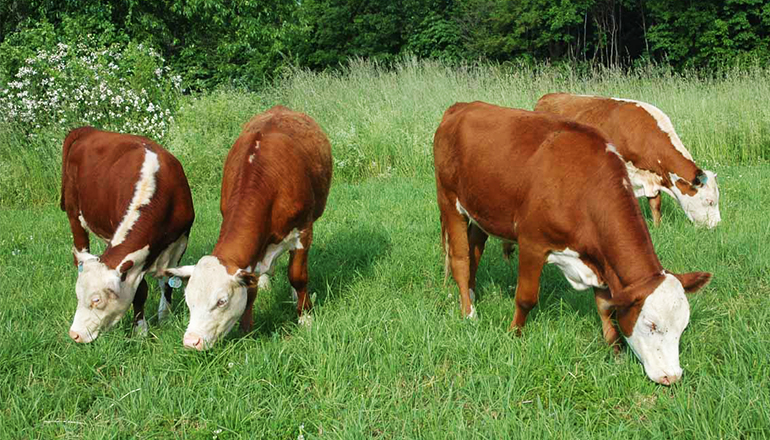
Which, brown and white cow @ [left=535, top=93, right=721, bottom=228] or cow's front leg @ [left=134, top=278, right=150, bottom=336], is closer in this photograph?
cow's front leg @ [left=134, top=278, right=150, bottom=336]

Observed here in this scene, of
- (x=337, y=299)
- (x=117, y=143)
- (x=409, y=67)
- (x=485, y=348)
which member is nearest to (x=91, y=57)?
(x=409, y=67)

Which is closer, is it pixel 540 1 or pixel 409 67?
pixel 409 67

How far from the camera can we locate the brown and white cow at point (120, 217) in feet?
13.8

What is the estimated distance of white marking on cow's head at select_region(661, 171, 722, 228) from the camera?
22.6ft

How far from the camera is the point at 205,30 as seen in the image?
21.4m

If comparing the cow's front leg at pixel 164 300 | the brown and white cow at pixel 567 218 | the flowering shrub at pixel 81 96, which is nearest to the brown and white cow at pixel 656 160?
the brown and white cow at pixel 567 218

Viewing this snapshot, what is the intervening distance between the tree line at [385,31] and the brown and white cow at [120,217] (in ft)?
31.8

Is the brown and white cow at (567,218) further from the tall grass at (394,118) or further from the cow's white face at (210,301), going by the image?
the tall grass at (394,118)

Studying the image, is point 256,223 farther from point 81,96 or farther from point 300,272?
point 81,96

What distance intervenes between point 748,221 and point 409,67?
9.11 m

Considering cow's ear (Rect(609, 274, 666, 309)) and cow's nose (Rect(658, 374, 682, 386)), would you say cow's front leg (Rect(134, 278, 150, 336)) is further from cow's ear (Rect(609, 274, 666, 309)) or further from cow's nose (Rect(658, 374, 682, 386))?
cow's nose (Rect(658, 374, 682, 386))

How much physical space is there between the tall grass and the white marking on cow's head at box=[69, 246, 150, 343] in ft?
20.3

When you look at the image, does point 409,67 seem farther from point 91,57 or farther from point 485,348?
point 485,348

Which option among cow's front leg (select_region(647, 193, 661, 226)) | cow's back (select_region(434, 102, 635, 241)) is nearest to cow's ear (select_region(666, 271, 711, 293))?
cow's back (select_region(434, 102, 635, 241))
